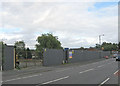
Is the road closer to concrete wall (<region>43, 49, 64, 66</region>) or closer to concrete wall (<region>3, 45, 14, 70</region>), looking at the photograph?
concrete wall (<region>3, 45, 14, 70</region>)

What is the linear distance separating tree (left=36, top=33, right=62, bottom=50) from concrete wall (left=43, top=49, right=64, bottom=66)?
159 ft

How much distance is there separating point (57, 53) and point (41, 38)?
5572 cm

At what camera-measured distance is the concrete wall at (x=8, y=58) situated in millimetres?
20423

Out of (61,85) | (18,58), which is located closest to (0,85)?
(61,85)

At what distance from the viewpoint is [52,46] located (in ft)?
278

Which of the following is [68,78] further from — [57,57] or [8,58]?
[57,57]

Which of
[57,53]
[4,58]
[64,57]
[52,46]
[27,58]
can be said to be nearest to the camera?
[4,58]

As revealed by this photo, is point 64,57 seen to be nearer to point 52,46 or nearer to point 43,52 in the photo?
point 43,52

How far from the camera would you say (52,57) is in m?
31.4

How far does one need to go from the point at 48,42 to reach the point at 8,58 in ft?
207

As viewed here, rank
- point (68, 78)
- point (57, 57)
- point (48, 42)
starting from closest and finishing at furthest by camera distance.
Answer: point (68, 78) < point (57, 57) < point (48, 42)

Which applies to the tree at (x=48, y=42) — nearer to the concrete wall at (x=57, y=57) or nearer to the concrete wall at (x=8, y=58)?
the concrete wall at (x=57, y=57)

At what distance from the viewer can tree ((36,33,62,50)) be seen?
8450 cm

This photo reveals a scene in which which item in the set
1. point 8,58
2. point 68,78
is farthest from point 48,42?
point 68,78
